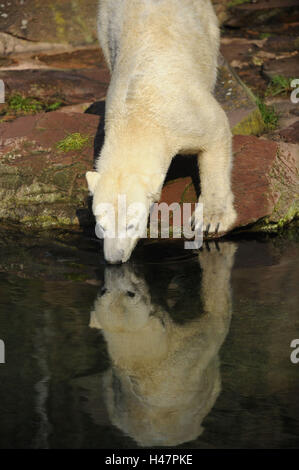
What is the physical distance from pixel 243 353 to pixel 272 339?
224 millimetres

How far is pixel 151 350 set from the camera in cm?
333

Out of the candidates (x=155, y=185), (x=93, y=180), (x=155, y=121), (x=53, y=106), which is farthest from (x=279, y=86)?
(x=93, y=180)

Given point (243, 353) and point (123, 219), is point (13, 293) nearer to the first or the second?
point (123, 219)

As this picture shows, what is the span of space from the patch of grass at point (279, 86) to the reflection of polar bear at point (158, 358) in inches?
179

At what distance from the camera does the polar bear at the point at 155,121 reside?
4.28 metres

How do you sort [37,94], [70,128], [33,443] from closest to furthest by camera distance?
[33,443] → [70,128] → [37,94]

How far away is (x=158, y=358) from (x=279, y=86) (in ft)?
19.5

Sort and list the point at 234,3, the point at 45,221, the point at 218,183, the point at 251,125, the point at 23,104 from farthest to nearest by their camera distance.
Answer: the point at 234,3 < the point at 23,104 < the point at 251,125 < the point at 45,221 < the point at 218,183

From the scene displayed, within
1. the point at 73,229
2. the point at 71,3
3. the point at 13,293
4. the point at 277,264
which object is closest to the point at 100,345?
the point at 13,293

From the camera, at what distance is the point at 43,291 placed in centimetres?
414
